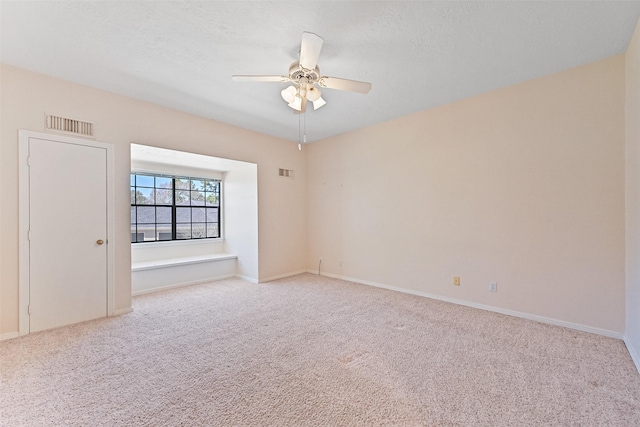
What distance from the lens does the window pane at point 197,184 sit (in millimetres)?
5757

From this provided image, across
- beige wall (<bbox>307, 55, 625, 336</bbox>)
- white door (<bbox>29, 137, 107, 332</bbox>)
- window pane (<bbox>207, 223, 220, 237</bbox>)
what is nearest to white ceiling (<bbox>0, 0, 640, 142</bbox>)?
beige wall (<bbox>307, 55, 625, 336</bbox>)

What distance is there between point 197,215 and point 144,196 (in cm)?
103

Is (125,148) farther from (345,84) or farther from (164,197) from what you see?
(345,84)

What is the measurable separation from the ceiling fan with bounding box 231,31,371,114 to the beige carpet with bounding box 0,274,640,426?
2.44 meters

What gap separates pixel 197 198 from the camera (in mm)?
5805

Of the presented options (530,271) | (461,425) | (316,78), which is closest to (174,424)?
(461,425)

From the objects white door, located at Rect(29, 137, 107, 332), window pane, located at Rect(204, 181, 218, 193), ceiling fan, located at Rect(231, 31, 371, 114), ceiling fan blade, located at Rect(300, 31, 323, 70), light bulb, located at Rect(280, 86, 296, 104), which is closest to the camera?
ceiling fan blade, located at Rect(300, 31, 323, 70)

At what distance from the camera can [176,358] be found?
7.82 ft

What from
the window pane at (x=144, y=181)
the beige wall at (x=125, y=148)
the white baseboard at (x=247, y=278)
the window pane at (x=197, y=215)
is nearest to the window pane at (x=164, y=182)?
the window pane at (x=144, y=181)

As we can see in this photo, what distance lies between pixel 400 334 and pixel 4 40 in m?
4.59

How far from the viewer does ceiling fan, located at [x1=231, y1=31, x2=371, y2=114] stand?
83.5 inches

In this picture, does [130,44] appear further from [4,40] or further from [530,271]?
[530,271]

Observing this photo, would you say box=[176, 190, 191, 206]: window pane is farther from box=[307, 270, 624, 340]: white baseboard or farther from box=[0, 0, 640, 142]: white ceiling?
box=[307, 270, 624, 340]: white baseboard

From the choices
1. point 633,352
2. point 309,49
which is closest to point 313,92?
point 309,49
